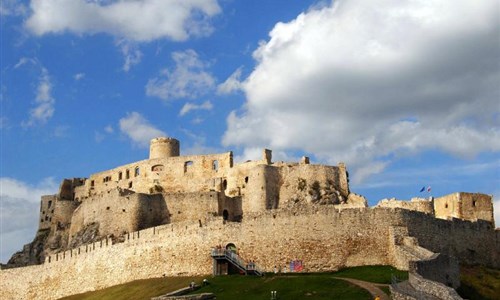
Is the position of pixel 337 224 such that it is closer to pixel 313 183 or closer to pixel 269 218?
pixel 269 218

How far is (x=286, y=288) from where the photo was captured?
51.2 meters

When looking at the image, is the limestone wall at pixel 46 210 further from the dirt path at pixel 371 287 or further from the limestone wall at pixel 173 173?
the dirt path at pixel 371 287

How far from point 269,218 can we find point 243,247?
9.84 ft

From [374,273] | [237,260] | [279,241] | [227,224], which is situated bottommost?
[374,273]

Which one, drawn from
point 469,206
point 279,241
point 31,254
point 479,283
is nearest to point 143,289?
point 279,241

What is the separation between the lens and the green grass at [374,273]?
52156 mm

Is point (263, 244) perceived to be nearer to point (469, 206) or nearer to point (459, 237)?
point (459, 237)

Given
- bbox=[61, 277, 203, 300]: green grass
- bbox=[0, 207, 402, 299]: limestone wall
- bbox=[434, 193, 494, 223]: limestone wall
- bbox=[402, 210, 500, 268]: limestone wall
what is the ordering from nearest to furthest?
bbox=[61, 277, 203, 300]: green grass → bbox=[0, 207, 402, 299]: limestone wall → bbox=[402, 210, 500, 268]: limestone wall → bbox=[434, 193, 494, 223]: limestone wall

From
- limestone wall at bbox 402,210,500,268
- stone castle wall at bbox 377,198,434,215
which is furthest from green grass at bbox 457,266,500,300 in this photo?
stone castle wall at bbox 377,198,434,215

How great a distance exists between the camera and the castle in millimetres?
59406

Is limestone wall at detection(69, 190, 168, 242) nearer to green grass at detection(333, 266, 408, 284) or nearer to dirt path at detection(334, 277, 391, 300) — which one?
green grass at detection(333, 266, 408, 284)

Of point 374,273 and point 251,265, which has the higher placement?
point 251,265

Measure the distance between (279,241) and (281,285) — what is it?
8504mm

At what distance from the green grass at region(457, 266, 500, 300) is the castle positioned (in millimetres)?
1462
